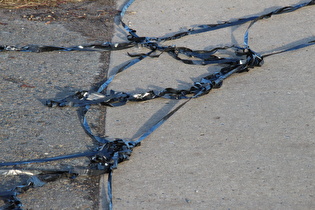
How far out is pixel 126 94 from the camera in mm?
4305

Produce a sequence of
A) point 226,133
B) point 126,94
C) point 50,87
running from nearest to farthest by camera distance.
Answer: point 226,133 → point 126,94 → point 50,87

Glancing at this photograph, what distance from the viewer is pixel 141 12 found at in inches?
255

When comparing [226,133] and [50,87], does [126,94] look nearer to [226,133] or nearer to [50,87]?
[50,87]

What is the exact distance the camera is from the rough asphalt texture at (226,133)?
3.12m

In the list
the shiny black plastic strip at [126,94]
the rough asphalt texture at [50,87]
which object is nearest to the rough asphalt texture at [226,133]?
the shiny black plastic strip at [126,94]

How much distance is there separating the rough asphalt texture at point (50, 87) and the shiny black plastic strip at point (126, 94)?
6 cm

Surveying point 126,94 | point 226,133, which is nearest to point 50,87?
point 126,94

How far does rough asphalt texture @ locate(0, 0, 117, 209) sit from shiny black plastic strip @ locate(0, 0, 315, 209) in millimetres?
62

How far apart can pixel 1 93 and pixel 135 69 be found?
1.34 m

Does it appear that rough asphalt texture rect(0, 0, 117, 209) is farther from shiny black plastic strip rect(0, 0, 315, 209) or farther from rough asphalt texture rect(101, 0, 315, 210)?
rough asphalt texture rect(101, 0, 315, 210)

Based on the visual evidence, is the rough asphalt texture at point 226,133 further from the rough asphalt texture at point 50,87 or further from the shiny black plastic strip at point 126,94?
the rough asphalt texture at point 50,87

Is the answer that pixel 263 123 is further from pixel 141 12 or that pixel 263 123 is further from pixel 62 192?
pixel 141 12

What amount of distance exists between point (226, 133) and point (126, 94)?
102 cm

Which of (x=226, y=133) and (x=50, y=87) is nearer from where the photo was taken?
(x=226, y=133)
